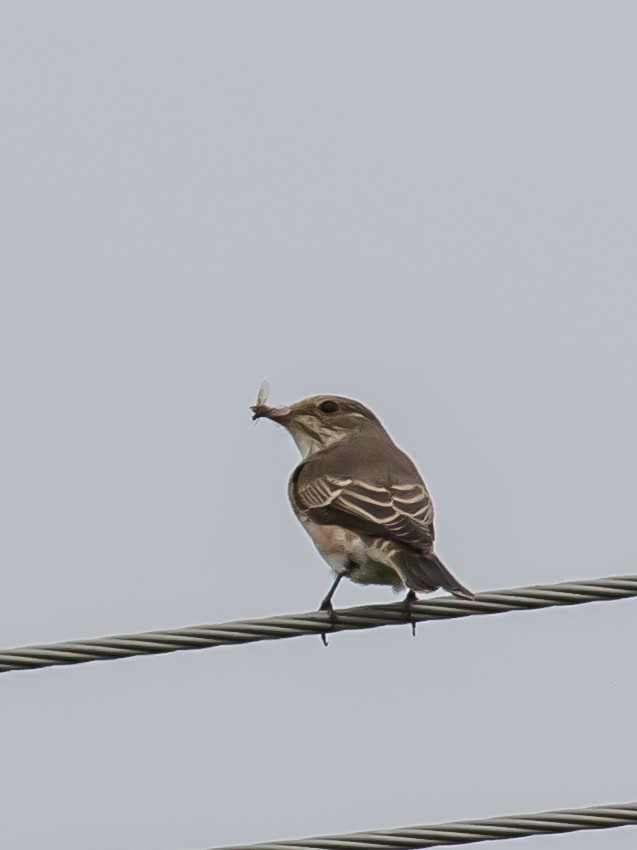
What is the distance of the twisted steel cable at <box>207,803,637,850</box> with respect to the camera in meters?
6.80

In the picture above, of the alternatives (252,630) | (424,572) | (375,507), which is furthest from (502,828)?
(375,507)

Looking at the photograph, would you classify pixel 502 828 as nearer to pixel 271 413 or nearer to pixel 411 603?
pixel 411 603

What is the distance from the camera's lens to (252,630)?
789cm

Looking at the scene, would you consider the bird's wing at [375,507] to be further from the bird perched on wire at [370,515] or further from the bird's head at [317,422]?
the bird's head at [317,422]

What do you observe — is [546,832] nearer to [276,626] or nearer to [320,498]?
[276,626]

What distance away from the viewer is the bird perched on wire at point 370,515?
9.83 meters

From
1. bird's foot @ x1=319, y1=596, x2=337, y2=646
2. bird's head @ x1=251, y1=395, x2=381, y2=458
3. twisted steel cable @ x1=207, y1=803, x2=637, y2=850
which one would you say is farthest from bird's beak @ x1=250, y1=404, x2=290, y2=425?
twisted steel cable @ x1=207, y1=803, x2=637, y2=850

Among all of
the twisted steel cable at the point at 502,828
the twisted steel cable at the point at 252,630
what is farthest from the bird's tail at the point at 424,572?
the twisted steel cable at the point at 502,828

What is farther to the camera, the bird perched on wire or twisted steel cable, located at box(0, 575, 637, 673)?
the bird perched on wire

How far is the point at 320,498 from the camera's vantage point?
10.7 meters

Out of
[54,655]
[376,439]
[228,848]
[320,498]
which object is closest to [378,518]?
[320,498]

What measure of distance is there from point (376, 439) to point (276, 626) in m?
4.21

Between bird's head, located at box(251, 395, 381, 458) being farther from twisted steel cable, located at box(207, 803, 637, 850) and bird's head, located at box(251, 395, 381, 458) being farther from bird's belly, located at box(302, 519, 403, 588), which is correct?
twisted steel cable, located at box(207, 803, 637, 850)

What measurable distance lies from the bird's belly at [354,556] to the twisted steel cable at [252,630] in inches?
67.0
